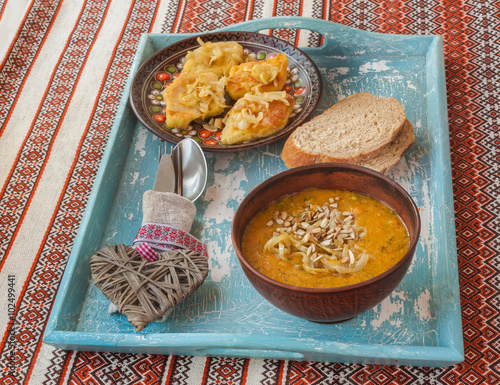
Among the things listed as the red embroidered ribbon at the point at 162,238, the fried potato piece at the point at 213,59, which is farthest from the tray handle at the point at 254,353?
the fried potato piece at the point at 213,59

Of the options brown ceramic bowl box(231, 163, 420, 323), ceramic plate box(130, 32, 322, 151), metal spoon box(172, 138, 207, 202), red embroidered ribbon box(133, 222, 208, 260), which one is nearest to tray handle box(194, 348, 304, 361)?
brown ceramic bowl box(231, 163, 420, 323)

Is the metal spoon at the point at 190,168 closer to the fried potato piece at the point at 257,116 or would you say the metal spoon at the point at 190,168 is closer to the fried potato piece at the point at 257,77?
the fried potato piece at the point at 257,116

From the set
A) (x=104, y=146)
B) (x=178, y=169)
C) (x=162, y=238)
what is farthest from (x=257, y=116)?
(x=104, y=146)

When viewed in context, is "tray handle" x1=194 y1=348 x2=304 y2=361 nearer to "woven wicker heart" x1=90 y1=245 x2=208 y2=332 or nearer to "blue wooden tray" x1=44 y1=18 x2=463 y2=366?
"blue wooden tray" x1=44 y1=18 x2=463 y2=366

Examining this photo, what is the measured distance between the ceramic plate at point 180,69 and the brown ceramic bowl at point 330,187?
12.9 inches

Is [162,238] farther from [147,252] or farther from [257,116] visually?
[257,116]

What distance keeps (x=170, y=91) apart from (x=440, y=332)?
1.16m

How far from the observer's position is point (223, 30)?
86.4 inches

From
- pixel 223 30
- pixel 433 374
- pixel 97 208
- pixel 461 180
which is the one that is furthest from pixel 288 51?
pixel 433 374

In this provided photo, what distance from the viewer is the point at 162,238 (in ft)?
5.04

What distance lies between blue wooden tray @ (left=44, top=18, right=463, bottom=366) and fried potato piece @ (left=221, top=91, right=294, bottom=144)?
0.08 meters

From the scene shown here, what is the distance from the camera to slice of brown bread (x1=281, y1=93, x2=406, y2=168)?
1.78 m

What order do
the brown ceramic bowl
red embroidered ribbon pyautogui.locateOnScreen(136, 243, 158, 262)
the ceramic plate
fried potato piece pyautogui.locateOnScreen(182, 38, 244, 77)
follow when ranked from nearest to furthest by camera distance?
1. the brown ceramic bowl
2. red embroidered ribbon pyautogui.locateOnScreen(136, 243, 158, 262)
3. the ceramic plate
4. fried potato piece pyautogui.locateOnScreen(182, 38, 244, 77)

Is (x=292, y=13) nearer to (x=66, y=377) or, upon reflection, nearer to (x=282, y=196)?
(x=282, y=196)
